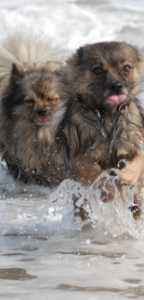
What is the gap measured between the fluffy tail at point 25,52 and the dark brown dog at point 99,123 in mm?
2465

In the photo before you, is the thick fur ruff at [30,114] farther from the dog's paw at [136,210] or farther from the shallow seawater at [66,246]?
the dog's paw at [136,210]

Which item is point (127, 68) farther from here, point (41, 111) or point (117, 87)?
point (41, 111)

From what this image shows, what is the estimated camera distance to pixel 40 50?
8180mm

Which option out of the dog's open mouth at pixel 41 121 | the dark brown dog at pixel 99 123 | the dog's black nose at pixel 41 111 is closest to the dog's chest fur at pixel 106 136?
the dark brown dog at pixel 99 123

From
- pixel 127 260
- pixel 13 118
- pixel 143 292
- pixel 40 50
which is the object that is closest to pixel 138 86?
pixel 127 260

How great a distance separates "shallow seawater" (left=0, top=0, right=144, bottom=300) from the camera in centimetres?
411

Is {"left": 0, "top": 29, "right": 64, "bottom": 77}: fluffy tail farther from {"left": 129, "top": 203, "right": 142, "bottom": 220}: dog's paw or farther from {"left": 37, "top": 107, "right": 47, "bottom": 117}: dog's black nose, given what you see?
{"left": 129, "top": 203, "right": 142, "bottom": 220}: dog's paw

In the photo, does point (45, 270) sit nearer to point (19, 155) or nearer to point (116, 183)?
point (116, 183)

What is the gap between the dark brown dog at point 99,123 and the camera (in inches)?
212

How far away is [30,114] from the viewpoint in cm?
727

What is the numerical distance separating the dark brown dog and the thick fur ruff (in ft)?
3.86

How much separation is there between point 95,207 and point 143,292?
5.30 ft

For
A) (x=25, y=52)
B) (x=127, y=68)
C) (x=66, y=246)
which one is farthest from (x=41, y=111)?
(x=66, y=246)

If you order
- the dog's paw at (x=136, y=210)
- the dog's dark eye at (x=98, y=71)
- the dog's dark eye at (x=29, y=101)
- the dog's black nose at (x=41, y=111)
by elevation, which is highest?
the dog's dark eye at (x=98, y=71)
